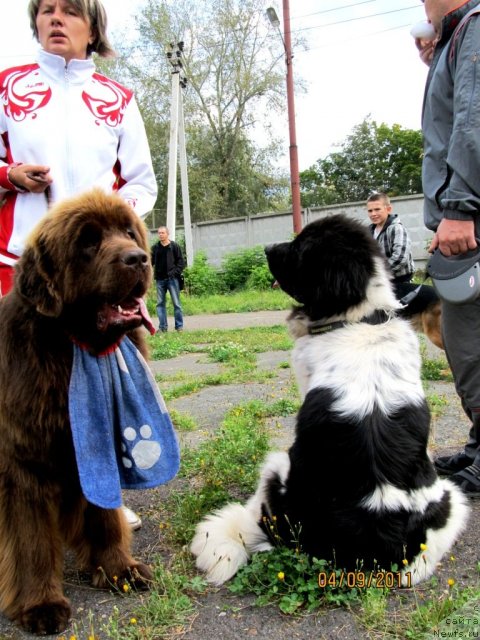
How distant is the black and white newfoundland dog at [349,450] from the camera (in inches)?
89.8

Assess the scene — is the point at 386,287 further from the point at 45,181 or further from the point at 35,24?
the point at 35,24

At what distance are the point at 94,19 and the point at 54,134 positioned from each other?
661 mm

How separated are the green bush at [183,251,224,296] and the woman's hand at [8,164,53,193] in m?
18.4

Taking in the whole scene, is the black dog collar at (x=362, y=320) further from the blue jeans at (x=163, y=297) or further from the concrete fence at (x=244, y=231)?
the concrete fence at (x=244, y=231)

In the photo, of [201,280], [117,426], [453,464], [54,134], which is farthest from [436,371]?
[201,280]

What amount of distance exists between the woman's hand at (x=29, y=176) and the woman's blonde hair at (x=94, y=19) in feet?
2.60

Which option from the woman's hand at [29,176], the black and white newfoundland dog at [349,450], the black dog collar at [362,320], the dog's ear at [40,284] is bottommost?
the black and white newfoundland dog at [349,450]

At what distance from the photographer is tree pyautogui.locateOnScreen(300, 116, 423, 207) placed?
148 ft

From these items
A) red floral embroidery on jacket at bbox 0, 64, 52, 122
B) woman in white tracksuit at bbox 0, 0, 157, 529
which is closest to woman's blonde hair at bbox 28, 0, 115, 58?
woman in white tracksuit at bbox 0, 0, 157, 529

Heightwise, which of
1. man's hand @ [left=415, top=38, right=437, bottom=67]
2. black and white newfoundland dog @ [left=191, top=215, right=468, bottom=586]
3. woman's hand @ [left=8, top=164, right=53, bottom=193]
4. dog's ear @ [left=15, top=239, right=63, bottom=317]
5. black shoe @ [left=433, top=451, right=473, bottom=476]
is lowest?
black shoe @ [left=433, top=451, right=473, bottom=476]

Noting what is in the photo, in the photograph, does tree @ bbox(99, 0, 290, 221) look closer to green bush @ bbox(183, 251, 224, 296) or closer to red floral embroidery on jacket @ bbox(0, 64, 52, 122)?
green bush @ bbox(183, 251, 224, 296)

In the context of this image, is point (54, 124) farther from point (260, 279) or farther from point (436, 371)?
point (260, 279)

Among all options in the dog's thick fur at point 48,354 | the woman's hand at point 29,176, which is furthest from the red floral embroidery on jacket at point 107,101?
the dog's thick fur at point 48,354

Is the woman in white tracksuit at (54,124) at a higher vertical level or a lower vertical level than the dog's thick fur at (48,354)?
higher
